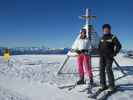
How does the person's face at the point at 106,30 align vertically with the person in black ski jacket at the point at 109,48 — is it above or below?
above

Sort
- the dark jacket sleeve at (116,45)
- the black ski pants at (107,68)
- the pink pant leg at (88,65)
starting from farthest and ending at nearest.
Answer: the pink pant leg at (88,65), the black ski pants at (107,68), the dark jacket sleeve at (116,45)

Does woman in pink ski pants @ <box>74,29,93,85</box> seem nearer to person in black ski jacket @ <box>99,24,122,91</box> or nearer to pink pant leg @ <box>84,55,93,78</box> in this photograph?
pink pant leg @ <box>84,55,93,78</box>

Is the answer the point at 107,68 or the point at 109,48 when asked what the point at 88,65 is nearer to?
the point at 107,68

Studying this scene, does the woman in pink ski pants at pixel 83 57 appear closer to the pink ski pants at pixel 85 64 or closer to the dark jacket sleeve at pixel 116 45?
the pink ski pants at pixel 85 64

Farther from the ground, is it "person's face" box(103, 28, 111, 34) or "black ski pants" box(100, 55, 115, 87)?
"person's face" box(103, 28, 111, 34)

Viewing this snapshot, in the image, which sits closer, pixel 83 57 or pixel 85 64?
pixel 85 64

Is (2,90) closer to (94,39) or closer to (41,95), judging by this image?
(41,95)

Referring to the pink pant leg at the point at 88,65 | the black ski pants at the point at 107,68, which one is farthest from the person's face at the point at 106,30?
the pink pant leg at the point at 88,65

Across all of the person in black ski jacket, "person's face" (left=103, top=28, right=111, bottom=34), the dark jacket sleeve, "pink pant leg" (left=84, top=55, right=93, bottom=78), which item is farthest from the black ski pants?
"pink pant leg" (left=84, top=55, right=93, bottom=78)

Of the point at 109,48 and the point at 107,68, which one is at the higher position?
the point at 109,48

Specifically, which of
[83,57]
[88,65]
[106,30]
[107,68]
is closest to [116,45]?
[106,30]

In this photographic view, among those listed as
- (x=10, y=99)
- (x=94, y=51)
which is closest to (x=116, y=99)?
(x=10, y=99)

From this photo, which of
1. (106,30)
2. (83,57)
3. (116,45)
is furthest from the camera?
(83,57)

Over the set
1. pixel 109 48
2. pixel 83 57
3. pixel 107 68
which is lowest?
pixel 107 68
